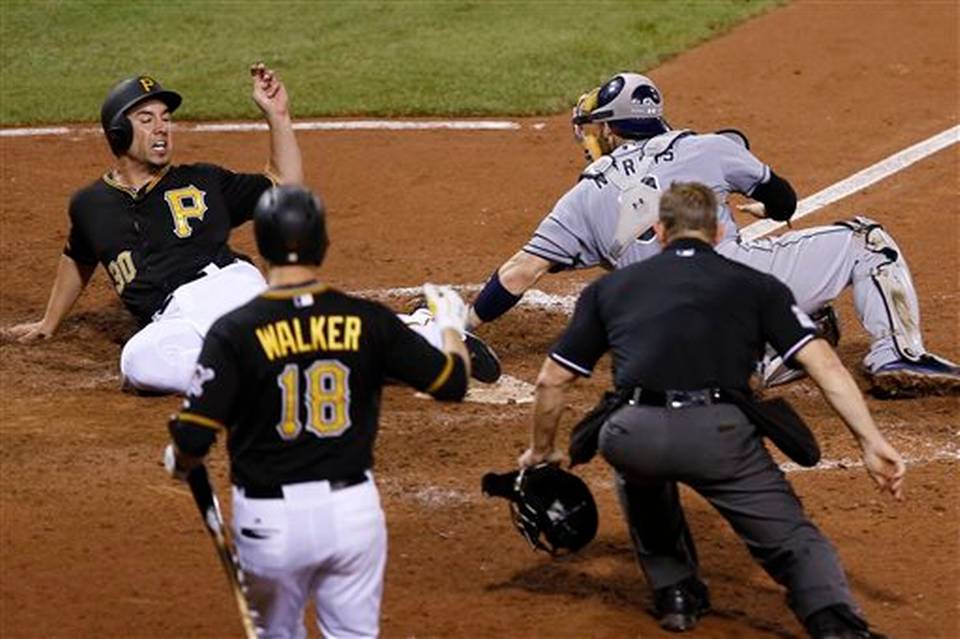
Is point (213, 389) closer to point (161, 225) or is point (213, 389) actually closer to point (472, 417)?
point (472, 417)

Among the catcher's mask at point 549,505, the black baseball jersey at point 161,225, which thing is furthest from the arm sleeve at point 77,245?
the catcher's mask at point 549,505

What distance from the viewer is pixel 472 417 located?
983 centimetres

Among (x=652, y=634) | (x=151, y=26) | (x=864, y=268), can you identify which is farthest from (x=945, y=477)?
(x=151, y=26)

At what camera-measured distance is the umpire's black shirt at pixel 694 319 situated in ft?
23.1

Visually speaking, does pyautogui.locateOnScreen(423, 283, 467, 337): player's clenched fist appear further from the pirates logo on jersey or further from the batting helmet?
the batting helmet

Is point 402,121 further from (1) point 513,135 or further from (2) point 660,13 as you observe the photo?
(2) point 660,13

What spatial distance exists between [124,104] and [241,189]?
71 cm

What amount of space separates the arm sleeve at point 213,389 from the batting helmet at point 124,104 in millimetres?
3855

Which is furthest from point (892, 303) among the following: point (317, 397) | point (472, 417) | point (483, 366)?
point (317, 397)

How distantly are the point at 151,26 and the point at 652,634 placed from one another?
11.8 meters

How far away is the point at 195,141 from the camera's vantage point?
14.7 meters

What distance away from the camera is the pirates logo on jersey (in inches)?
389

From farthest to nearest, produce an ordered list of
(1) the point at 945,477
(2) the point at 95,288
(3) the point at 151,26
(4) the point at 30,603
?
1. (3) the point at 151,26
2. (2) the point at 95,288
3. (1) the point at 945,477
4. (4) the point at 30,603

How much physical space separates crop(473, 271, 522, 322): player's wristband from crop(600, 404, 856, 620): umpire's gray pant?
288 cm
